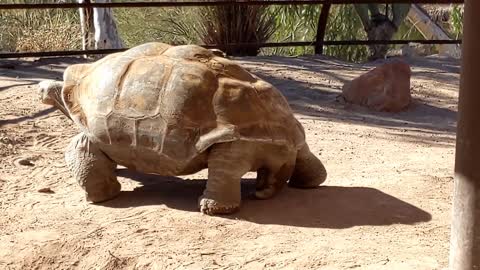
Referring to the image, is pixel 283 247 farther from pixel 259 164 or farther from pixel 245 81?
pixel 245 81

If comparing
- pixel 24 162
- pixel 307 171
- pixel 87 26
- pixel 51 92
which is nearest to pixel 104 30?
pixel 87 26

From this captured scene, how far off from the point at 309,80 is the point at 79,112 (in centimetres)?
540

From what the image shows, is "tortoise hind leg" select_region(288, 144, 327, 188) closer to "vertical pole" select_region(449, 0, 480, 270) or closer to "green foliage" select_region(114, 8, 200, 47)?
"vertical pole" select_region(449, 0, 480, 270)

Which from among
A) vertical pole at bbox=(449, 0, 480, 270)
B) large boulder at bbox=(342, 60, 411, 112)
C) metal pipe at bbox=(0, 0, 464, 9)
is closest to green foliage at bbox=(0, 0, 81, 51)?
metal pipe at bbox=(0, 0, 464, 9)

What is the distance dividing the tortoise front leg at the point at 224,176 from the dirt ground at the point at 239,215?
0.26 ft

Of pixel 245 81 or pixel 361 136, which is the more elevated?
pixel 245 81

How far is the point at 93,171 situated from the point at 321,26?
24.8 ft

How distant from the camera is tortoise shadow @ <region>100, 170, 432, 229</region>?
17.0ft

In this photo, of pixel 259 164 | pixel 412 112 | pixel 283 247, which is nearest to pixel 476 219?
pixel 283 247

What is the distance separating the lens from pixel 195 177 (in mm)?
6340

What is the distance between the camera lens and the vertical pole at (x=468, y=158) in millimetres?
3465

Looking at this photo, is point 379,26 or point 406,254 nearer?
point 406,254

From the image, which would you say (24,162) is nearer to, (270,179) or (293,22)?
(270,179)

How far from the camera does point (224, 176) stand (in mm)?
5195
